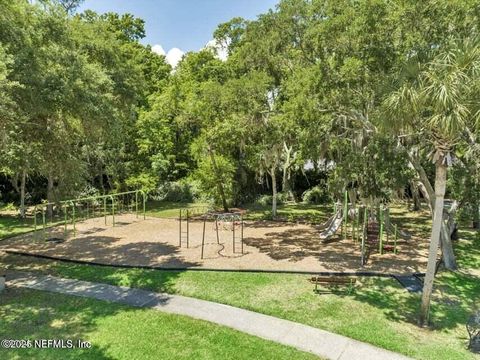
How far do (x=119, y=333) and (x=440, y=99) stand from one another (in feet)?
25.1

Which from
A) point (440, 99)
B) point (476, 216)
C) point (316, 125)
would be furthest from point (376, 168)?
point (476, 216)

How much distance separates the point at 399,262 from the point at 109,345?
9.59 m

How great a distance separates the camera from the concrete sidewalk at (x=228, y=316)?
23.2ft

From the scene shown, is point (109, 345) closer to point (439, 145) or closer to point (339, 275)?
point (339, 275)

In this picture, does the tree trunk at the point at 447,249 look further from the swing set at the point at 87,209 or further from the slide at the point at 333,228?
the swing set at the point at 87,209

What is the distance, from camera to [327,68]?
11500 mm

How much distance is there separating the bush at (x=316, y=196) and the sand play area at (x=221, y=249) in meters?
9.47

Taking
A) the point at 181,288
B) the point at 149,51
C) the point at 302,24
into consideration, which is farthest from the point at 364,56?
the point at 149,51

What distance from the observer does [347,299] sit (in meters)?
9.45

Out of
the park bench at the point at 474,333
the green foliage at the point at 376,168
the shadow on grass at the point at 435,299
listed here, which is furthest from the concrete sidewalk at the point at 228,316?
the green foliage at the point at 376,168

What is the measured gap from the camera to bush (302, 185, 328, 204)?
28.0 m

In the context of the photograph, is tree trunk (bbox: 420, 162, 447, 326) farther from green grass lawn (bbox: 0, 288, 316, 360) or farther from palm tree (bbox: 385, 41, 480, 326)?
green grass lawn (bbox: 0, 288, 316, 360)

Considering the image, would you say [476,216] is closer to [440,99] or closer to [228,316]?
[440,99]

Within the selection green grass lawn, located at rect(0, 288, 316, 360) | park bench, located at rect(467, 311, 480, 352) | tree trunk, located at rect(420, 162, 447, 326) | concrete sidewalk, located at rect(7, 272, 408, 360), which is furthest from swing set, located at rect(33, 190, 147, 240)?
park bench, located at rect(467, 311, 480, 352)
